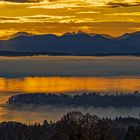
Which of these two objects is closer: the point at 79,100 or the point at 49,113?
the point at 49,113

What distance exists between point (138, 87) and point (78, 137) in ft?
423

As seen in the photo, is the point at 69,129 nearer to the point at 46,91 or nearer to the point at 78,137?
the point at 78,137

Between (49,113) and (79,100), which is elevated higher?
(79,100)

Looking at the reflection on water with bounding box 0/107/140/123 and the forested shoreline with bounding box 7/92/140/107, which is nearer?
the reflection on water with bounding box 0/107/140/123

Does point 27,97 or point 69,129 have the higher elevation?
point 27,97

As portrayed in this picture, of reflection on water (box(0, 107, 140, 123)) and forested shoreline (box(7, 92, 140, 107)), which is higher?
forested shoreline (box(7, 92, 140, 107))

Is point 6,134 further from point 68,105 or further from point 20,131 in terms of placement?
point 68,105

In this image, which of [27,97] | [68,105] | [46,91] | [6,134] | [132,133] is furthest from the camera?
[46,91]

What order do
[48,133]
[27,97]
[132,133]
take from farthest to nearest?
[27,97]
[48,133]
[132,133]

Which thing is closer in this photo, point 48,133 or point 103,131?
point 103,131

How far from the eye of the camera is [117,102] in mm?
116875

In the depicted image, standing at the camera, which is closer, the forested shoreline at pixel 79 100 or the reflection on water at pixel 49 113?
the reflection on water at pixel 49 113

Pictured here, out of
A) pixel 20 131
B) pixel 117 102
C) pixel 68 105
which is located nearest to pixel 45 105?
pixel 68 105

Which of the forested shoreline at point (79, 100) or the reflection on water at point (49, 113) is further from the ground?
the forested shoreline at point (79, 100)
